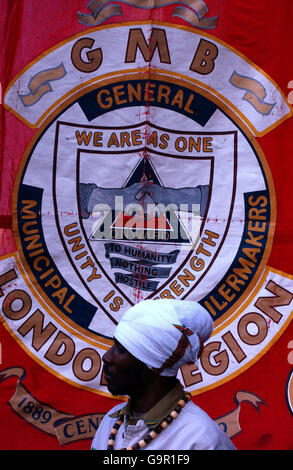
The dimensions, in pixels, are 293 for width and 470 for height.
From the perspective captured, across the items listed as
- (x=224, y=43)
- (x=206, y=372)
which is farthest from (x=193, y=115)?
(x=206, y=372)

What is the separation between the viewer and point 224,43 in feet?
9.28

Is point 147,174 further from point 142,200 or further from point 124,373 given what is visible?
point 124,373

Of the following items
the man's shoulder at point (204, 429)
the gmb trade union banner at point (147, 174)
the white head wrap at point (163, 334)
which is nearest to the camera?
the man's shoulder at point (204, 429)

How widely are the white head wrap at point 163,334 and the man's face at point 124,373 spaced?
1.4 inches

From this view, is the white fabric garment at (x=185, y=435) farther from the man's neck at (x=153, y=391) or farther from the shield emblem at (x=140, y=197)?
the shield emblem at (x=140, y=197)

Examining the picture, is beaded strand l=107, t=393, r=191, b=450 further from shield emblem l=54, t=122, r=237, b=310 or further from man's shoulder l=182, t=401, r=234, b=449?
shield emblem l=54, t=122, r=237, b=310

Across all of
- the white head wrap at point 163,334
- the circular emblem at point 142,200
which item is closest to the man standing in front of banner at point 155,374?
the white head wrap at point 163,334

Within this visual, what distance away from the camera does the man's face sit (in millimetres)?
1741

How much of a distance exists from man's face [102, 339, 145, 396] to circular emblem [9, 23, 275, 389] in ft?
3.45

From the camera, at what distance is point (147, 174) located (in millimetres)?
2830

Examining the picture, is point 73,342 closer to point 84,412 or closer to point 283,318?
point 84,412

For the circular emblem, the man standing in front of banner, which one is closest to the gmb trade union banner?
the circular emblem

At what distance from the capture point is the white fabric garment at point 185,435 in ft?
5.16

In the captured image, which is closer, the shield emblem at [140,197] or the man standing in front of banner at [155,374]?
the man standing in front of banner at [155,374]
